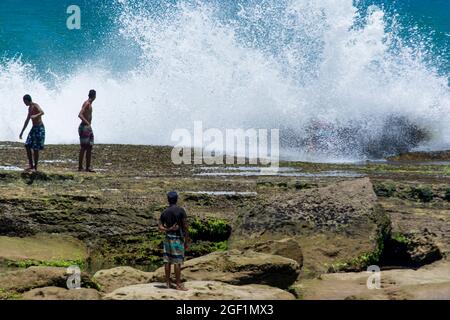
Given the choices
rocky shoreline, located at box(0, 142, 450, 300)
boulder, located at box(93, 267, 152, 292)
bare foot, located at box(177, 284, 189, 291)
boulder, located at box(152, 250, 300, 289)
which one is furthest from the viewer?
boulder, located at box(93, 267, 152, 292)

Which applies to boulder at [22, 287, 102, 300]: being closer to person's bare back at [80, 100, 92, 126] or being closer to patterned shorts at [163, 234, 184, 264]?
patterned shorts at [163, 234, 184, 264]

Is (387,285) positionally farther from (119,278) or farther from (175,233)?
(119,278)

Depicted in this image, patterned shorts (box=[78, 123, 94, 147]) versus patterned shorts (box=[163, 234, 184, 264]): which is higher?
patterned shorts (box=[78, 123, 94, 147])

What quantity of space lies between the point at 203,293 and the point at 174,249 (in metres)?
0.75

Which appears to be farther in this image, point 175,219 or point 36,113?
point 36,113

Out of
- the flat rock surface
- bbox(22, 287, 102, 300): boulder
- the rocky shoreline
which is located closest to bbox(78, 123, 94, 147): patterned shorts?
the rocky shoreline

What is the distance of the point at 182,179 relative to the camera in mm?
13703

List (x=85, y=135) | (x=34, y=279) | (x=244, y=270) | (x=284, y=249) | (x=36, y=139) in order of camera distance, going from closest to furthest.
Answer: (x=34, y=279) → (x=244, y=270) → (x=284, y=249) → (x=36, y=139) → (x=85, y=135)

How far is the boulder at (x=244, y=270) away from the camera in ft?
28.3

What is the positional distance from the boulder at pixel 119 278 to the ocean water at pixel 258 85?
11.4 m

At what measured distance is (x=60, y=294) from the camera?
768 centimetres

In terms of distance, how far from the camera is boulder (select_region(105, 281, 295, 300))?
301 inches

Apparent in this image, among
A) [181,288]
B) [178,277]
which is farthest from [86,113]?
[181,288]

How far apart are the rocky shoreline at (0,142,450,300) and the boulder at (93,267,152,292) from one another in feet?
0.04
